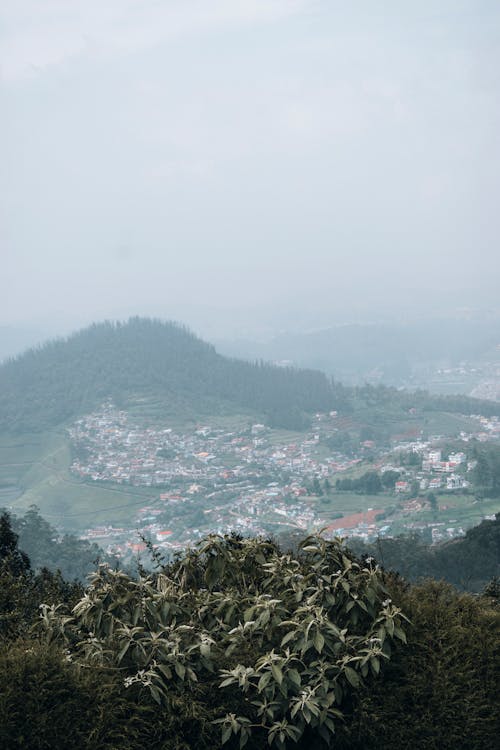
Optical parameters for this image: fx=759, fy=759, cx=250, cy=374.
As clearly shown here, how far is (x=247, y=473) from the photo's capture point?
51.2m

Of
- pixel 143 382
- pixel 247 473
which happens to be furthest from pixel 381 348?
pixel 247 473

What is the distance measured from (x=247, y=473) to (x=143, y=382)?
70.2 ft

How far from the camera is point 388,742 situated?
8.15ft

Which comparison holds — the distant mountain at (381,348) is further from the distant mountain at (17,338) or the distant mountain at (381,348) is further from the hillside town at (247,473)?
the hillside town at (247,473)

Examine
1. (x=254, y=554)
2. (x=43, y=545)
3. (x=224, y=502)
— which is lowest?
(x=224, y=502)

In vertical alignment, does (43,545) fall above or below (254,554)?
below

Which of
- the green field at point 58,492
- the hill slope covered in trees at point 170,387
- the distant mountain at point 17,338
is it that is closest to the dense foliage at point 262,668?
the green field at point 58,492

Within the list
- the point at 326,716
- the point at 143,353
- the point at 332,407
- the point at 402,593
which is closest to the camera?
the point at 326,716

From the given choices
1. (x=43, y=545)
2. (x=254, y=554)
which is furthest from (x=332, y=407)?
(x=254, y=554)

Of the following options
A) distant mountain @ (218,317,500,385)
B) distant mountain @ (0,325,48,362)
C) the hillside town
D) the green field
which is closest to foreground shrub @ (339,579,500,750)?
the hillside town

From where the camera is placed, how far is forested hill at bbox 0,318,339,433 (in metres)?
64.8

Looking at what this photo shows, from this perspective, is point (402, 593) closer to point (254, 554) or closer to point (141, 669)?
point (254, 554)

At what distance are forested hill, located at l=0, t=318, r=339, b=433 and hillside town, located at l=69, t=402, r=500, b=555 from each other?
286cm

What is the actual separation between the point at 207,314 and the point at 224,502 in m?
112
